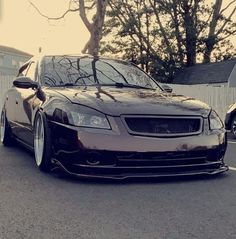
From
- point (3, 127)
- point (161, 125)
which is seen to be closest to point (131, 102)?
point (161, 125)

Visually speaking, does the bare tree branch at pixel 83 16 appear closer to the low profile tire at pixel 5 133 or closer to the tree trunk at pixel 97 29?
the tree trunk at pixel 97 29

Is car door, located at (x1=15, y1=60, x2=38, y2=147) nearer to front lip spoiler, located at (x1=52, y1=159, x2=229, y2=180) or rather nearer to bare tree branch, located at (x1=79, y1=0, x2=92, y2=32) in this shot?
front lip spoiler, located at (x1=52, y1=159, x2=229, y2=180)

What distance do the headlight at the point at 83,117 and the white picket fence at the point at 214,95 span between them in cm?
1534

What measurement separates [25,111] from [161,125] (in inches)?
89.2

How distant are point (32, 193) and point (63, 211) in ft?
2.48

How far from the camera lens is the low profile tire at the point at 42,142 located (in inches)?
207

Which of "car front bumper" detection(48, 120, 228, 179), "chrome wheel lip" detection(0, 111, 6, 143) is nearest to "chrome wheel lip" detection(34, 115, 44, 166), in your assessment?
"car front bumper" detection(48, 120, 228, 179)

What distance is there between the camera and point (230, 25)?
42.3m

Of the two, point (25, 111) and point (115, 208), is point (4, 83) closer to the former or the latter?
point (25, 111)

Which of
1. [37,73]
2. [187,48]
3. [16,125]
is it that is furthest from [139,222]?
[187,48]

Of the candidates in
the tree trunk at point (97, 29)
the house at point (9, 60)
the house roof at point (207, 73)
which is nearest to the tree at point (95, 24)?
the tree trunk at point (97, 29)

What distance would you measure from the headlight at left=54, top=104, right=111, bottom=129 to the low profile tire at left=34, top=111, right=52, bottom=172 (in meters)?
0.32

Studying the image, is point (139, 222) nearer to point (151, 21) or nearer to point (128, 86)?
point (128, 86)

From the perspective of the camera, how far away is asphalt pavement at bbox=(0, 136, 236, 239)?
Answer: 329cm
